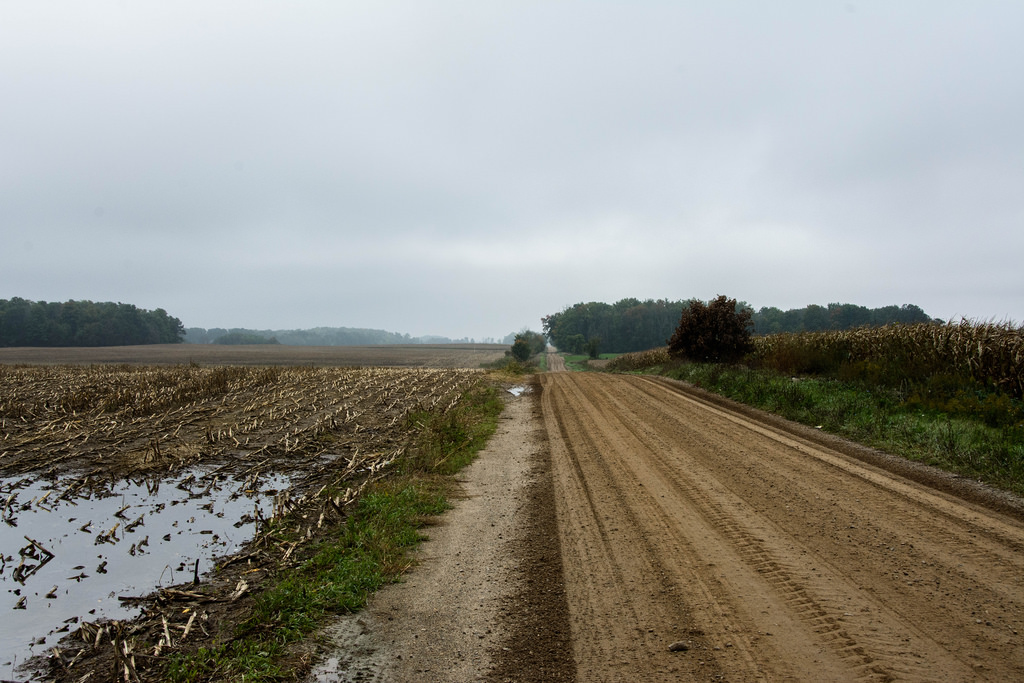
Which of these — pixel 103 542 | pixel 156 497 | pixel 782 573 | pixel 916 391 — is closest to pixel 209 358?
pixel 156 497

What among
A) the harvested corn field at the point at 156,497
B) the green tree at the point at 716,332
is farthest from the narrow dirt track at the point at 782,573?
the green tree at the point at 716,332

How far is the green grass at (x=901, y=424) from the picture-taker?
8578mm

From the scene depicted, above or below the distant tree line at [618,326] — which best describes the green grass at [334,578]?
below

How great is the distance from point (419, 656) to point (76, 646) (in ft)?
9.42

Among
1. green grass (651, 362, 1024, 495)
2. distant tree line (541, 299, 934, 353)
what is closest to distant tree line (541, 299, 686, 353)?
distant tree line (541, 299, 934, 353)

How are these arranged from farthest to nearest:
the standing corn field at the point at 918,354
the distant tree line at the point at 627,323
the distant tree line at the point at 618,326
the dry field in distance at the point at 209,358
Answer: the distant tree line at the point at 618,326
the distant tree line at the point at 627,323
the dry field in distance at the point at 209,358
the standing corn field at the point at 918,354

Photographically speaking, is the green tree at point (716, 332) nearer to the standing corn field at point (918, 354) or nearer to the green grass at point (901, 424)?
the standing corn field at point (918, 354)

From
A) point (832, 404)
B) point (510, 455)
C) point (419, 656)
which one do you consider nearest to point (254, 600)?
point (419, 656)

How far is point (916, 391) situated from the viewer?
1382 cm

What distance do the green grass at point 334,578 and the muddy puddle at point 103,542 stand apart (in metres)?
1.23

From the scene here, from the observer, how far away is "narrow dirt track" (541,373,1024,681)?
12.9ft

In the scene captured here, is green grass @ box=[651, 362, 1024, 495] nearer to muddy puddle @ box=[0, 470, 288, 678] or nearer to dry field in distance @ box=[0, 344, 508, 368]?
muddy puddle @ box=[0, 470, 288, 678]

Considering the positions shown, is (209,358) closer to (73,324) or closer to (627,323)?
(73,324)

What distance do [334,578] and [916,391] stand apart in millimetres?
14533
